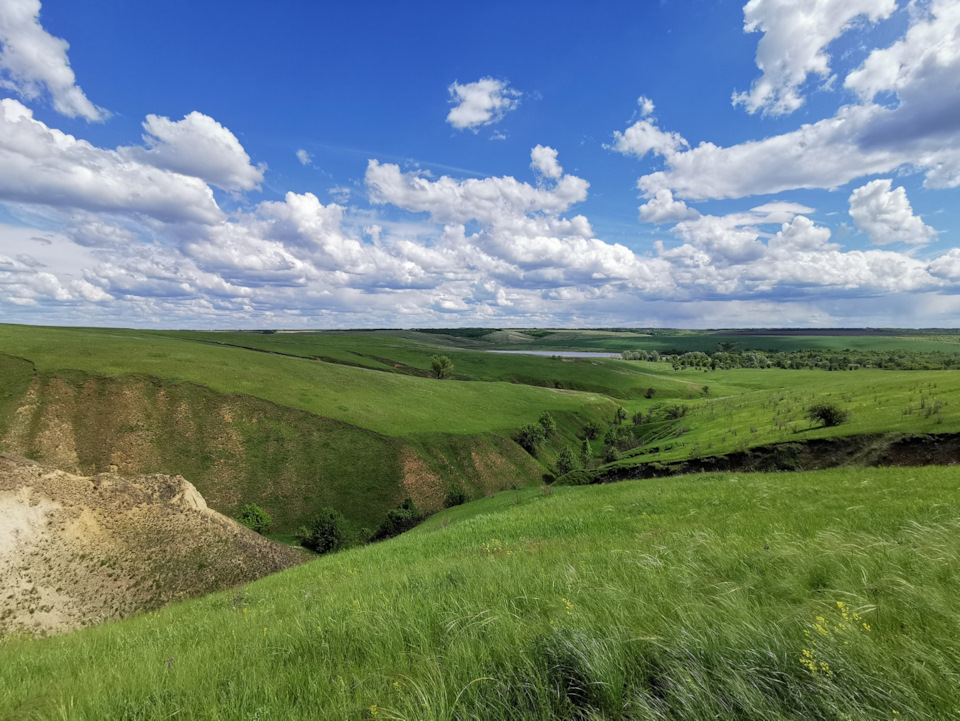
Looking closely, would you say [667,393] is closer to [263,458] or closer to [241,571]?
[263,458]

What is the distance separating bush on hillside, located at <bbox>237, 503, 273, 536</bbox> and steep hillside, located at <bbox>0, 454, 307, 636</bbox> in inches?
1110

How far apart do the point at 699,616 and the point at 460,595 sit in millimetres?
3115

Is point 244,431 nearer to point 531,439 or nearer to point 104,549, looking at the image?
point 104,549

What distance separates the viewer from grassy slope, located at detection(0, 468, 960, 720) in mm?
2947

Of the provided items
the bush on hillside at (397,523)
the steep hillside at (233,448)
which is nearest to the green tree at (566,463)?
the steep hillside at (233,448)

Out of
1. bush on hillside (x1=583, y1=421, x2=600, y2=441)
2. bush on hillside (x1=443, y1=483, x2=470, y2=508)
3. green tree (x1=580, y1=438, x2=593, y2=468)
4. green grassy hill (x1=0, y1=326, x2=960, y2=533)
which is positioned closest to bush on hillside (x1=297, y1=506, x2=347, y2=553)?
green grassy hill (x1=0, y1=326, x2=960, y2=533)

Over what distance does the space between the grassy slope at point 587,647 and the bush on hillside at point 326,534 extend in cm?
4721

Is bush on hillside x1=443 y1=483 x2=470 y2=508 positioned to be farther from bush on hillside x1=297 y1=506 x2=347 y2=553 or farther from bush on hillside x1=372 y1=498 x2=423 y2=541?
bush on hillside x1=297 y1=506 x2=347 y2=553

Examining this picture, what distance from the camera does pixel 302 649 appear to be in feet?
16.3

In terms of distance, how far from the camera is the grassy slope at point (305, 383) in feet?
273

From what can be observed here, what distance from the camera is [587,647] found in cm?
354

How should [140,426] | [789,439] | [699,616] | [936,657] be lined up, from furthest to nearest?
[140,426]
[789,439]
[699,616]
[936,657]

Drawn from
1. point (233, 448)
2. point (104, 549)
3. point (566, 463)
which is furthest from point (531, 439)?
point (104, 549)

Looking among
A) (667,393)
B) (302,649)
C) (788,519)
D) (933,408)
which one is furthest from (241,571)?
(667,393)
